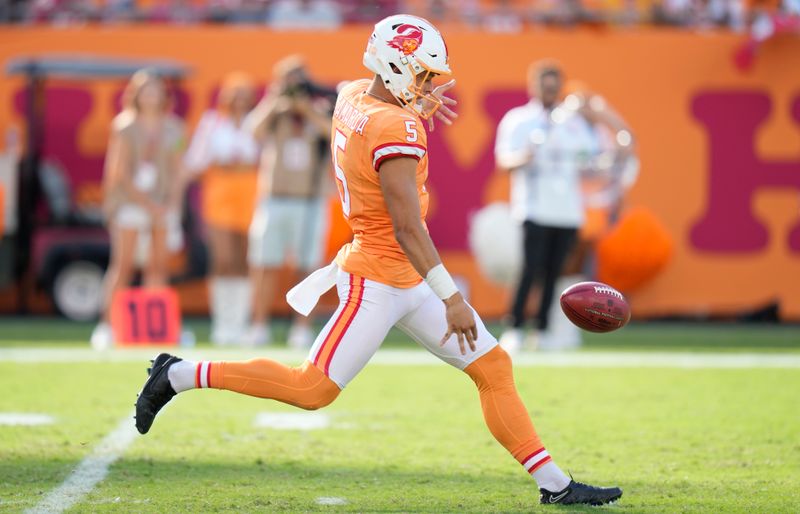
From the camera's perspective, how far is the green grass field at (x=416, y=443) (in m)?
4.87

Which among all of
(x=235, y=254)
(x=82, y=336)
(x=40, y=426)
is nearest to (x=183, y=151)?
(x=235, y=254)

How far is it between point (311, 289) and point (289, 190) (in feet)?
17.0

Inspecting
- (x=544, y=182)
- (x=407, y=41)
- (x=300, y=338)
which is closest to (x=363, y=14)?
(x=544, y=182)

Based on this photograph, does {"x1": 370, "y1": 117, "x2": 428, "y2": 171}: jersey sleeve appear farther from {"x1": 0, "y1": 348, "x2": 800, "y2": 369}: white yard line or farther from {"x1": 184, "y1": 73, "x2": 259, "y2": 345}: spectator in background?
{"x1": 184, "y1": 73, "x2": 259, "y2": 345}: spectator in background

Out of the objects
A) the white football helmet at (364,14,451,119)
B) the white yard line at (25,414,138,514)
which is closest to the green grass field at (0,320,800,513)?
the white yard line at (25,414,138,514)

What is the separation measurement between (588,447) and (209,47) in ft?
25.6

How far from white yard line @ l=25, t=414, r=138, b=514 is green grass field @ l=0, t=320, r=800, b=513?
0.05m

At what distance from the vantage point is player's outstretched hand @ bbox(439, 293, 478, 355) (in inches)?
179

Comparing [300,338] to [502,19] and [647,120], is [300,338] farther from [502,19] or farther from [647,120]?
[502,19]

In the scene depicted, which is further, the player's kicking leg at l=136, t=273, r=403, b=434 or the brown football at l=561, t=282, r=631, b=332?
the brown football at l=561, t=282, r=631, b=332

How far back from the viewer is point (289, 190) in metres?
10.1

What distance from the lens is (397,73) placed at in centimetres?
468

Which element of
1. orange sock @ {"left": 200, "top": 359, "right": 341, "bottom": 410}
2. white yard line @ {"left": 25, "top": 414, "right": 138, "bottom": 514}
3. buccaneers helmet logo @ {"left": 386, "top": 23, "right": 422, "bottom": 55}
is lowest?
white yard line @ {"left": 25, "top": 414, "right": 138, "bottom": 514}

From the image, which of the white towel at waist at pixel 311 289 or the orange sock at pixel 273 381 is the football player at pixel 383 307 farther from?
the white towel at waist at pixel 311 289
